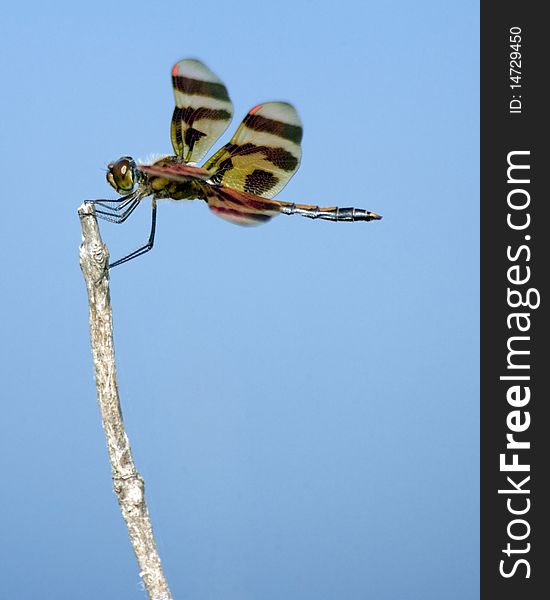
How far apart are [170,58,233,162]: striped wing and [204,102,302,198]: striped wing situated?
34 millimetres

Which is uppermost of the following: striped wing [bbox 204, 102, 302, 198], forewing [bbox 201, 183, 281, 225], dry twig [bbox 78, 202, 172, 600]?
striped wing [bbox 204, 102, 302, 198]

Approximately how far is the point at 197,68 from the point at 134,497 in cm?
72

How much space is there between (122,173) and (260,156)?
0.27m

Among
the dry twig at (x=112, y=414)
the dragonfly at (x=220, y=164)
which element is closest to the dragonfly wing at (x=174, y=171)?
the dragonfly at (x=220, y=164)

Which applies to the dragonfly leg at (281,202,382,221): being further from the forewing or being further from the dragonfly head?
the dragonfly head

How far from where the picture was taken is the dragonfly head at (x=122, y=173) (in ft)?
5.65

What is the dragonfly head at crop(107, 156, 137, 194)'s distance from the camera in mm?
1721

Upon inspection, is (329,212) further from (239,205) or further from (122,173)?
(122,173)

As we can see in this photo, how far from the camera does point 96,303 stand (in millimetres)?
1685

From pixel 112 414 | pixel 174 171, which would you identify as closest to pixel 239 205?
pixel 174 171

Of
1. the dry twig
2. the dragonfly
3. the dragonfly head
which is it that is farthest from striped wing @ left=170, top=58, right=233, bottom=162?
the dry twig

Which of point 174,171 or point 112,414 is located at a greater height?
point 174,171

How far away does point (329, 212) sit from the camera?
6.15 feet

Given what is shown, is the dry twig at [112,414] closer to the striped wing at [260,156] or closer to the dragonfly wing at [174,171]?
the dragonfly wing at [174,171]
